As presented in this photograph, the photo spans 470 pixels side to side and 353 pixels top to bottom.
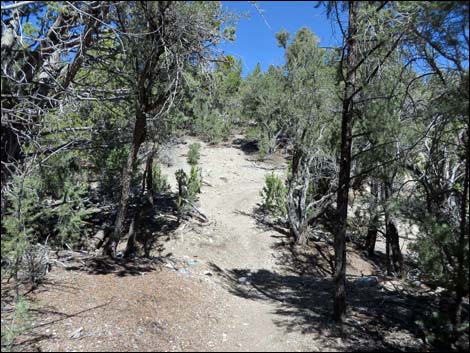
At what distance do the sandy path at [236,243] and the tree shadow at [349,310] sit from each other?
0.94 feet

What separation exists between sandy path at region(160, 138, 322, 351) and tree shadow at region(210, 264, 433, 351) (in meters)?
0.29

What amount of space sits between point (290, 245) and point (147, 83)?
22.6ft

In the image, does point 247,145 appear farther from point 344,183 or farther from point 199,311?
point 199,311

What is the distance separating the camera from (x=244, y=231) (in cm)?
1264

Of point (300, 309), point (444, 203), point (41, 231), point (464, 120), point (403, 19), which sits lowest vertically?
point (300, 309)

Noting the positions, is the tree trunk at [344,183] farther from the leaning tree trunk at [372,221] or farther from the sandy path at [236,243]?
the leaning tree trunk at [372,221]

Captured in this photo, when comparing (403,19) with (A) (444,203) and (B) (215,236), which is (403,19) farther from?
(B) (215,236)

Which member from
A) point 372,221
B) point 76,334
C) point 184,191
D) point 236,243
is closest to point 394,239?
point 372,221

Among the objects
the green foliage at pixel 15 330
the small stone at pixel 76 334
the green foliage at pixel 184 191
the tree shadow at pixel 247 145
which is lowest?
the small stone at pixel 76 334

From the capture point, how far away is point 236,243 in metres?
11.7

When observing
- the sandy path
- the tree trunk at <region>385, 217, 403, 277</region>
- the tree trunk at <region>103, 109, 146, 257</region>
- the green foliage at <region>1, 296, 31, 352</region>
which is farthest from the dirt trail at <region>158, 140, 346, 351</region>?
the tree trunk at <region>385, 217, 403, 277</region>

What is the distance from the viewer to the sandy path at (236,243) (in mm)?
5016

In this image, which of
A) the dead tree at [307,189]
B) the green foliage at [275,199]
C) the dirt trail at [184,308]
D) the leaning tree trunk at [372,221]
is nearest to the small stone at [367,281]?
the dirt trail at [184,308]

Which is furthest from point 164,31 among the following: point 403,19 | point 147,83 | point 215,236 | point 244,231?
point 244,231
